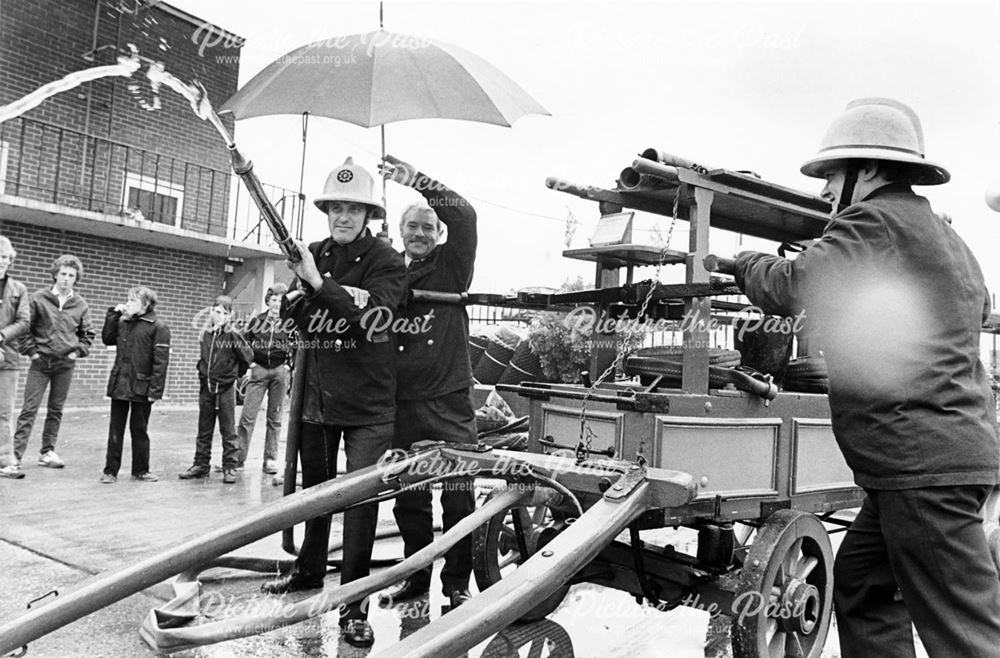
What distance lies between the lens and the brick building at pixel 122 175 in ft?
39.2

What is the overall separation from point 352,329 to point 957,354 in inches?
94.1

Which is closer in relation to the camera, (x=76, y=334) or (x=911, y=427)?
(x=911, y=427)

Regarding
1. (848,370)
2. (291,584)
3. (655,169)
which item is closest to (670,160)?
(655,169)

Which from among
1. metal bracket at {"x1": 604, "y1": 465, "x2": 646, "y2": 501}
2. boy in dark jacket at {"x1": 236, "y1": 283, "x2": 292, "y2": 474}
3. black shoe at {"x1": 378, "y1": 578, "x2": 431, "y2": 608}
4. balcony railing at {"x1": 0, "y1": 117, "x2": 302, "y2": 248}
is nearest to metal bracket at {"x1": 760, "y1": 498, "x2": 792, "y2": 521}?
metal bracket at {"x1": 604, "y1": 465, "x2": 646, "y2": 501}

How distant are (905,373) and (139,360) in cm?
641

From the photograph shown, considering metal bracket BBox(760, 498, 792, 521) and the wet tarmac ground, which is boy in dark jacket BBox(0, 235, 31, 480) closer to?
the wet tarmac ground

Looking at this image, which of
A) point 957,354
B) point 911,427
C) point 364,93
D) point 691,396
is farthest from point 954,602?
point 364,93

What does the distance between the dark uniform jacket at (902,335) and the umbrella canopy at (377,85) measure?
2163 millimetres

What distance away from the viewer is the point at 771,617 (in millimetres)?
2945

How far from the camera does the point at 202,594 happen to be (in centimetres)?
403

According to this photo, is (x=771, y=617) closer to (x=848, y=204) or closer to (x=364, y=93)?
(x=848, y=204)

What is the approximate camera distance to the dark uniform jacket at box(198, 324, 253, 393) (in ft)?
24.2

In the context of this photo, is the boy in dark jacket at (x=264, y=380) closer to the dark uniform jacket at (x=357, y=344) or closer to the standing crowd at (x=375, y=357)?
the standing crowd at (x=375, y=357)

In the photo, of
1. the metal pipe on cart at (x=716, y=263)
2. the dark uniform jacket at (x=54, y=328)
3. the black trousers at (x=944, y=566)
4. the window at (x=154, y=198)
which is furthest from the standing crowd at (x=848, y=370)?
the window at (x=154, y=198)
